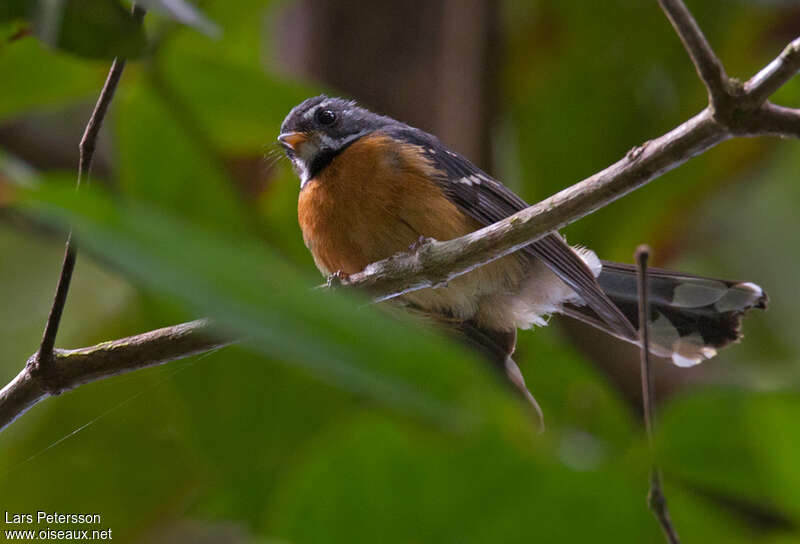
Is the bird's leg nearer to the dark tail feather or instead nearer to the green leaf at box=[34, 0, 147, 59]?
the green leaf at box=[34, 0, 147, 59]

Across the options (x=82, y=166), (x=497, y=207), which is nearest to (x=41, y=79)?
(x=82, y=166)

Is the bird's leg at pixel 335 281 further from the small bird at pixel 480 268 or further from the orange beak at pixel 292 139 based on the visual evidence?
the orange beak at pixel 292 139

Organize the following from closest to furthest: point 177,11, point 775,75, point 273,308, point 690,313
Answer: point 273,308 → point 177,11 → point 775,75 → point 690,313

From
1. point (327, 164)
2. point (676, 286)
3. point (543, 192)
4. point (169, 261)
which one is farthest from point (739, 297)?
point (169, 261)

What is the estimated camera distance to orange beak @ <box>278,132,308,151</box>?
10.9ft

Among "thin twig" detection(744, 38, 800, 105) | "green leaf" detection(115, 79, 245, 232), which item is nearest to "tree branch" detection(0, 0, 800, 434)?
"thin twig" detection(744, 38, 800, 105)

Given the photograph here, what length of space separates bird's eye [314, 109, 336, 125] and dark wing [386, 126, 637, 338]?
0.23 meters

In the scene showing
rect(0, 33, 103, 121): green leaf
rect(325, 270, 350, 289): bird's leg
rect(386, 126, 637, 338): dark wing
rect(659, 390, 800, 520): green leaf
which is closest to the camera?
rect(659, 390, 800, 520): green leaf

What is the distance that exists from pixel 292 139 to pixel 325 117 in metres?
0.17

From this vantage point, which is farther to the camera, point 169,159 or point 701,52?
point 169,159

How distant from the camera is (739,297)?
9.16 ft

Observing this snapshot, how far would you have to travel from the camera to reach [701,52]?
64.6 inches

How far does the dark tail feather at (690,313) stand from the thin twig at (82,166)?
1580 millimetres

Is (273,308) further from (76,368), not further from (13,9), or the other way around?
(76,368)
